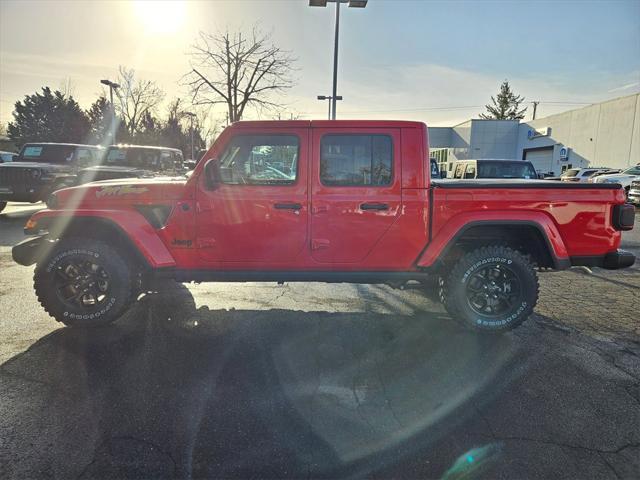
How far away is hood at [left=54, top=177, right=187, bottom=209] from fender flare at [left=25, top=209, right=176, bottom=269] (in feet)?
0.34

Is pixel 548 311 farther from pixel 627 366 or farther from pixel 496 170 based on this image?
pixel 496 170

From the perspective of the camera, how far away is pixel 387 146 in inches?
154

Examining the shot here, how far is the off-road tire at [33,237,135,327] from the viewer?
3.89 metres

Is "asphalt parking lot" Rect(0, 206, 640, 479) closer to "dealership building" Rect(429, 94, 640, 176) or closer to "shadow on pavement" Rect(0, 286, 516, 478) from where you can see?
"shadow on pavement" Rect(0, 286, 516, 478)

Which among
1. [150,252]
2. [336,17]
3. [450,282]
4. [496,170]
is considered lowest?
[450,282]

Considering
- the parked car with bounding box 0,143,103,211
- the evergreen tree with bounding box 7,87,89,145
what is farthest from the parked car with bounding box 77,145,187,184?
the evergreen tree with bounding box 7,87,89,145

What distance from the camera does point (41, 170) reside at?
1133 centimetres

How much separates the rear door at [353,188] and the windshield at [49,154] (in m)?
11.9

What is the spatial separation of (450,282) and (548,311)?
5.58 feet

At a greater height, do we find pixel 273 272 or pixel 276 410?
pixel 273 272

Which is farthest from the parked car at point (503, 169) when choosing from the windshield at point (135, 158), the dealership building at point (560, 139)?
the dealership building at point (560, 139)

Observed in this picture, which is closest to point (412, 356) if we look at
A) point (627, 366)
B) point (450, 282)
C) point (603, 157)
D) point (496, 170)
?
point (450, 282)

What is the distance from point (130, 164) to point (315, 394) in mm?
12051

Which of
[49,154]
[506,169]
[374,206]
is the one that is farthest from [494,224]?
[49,154]
